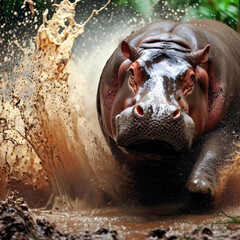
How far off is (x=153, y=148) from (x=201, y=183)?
0.56 metres

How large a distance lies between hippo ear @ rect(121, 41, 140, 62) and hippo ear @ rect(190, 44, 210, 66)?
51cm

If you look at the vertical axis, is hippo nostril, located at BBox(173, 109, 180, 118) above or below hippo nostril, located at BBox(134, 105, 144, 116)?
below

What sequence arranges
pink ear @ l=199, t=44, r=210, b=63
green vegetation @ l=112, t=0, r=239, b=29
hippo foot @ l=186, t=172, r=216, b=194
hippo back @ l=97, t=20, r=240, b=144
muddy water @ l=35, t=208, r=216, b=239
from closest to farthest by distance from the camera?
muddy water @ l=35, t=208, r=216, b=239, hippo foot @ l=186, t=172, r=216, b=194, pink ear @ l=199, t=44, r=210, b=63, hippo back @ l=97, t=20, r=240, b=144, green vegetation @ l=112, t=0, r=239, b=29

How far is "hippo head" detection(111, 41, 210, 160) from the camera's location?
4125 mm

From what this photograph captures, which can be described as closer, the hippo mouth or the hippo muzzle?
the hippo muzzle

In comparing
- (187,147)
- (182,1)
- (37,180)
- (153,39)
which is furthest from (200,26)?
(182,1)

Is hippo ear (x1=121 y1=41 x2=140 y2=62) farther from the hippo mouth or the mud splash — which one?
the mud splash

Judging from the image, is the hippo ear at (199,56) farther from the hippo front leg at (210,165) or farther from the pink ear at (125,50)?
the hippo front leg at (210,165)

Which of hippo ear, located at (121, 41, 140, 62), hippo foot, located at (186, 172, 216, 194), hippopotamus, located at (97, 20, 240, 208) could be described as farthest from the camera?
hippo ear, located at (121, 41, 140, 62)

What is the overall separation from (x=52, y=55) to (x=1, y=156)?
1368mm

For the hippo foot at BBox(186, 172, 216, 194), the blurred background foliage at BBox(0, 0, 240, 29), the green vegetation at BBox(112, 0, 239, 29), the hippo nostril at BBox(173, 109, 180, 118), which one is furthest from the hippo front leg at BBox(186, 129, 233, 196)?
the green vegetation at BBox(112, 0, 239, 29)

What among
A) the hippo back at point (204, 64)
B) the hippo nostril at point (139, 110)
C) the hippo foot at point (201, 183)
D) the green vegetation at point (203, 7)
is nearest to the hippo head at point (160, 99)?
the hippo nostril at point (139, 110)

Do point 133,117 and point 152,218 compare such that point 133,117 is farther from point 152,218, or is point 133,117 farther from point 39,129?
point 39,129

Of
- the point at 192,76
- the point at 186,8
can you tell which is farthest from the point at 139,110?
the point at 186,8
